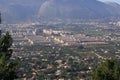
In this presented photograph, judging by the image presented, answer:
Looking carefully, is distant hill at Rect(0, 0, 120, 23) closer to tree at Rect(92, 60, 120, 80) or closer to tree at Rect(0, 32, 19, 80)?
tree at Rect(92, 60, 120, 80)

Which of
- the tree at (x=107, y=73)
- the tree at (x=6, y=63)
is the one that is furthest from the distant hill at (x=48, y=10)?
the tree at (x=6, y=63)

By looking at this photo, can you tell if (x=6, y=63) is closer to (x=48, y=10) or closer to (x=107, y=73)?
(x=107, y=73)

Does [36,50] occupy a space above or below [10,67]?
Result: below

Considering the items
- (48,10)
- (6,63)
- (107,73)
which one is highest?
(48,10)

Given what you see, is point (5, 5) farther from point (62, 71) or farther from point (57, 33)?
point (62, 71)

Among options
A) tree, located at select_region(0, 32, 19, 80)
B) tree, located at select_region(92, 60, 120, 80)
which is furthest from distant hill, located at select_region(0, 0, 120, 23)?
tree, located at select_region(0, 32, 19, 80)

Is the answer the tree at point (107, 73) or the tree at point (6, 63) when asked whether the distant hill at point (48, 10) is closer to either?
the tree at point (107, 73)

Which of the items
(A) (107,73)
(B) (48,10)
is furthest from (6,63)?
(B) (48,10)

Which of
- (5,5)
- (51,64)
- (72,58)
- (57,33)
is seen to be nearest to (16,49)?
(72,58)
